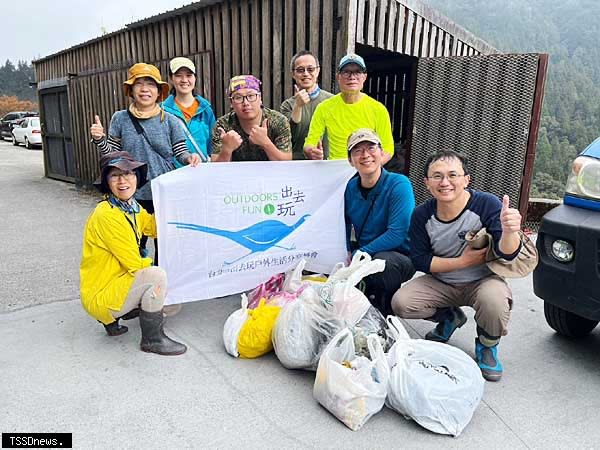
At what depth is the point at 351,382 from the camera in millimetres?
2203

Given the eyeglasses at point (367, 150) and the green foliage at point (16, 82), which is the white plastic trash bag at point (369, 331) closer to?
the eyeglasses at point (367, 150)

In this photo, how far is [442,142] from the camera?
5.63 m

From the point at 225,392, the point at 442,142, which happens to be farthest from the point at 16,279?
the point at 442,142

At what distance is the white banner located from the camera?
3.14 metres

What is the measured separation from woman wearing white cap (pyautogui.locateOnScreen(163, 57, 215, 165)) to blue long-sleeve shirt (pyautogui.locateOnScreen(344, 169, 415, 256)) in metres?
1.35

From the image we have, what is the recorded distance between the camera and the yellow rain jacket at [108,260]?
9.21 ft

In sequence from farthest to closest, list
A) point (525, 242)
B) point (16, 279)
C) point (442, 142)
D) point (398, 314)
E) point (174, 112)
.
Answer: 1. point (442, 142)
2. point (16, 279)
3. point (174, 112)
4. point (398, 314)
5. point (525, 242)

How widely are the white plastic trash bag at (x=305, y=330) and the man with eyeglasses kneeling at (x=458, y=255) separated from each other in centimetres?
57

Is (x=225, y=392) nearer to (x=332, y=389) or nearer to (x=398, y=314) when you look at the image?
(x=332, y=389)

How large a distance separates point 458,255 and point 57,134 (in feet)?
35.0

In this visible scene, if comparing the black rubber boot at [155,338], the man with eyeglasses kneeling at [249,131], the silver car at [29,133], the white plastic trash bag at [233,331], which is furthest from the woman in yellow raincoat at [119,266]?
the silver car at [29,133]

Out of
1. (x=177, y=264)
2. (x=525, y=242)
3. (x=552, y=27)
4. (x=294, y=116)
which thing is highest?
(x=552, y=27)

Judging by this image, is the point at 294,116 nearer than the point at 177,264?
No

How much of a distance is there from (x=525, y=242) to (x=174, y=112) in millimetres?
2674
